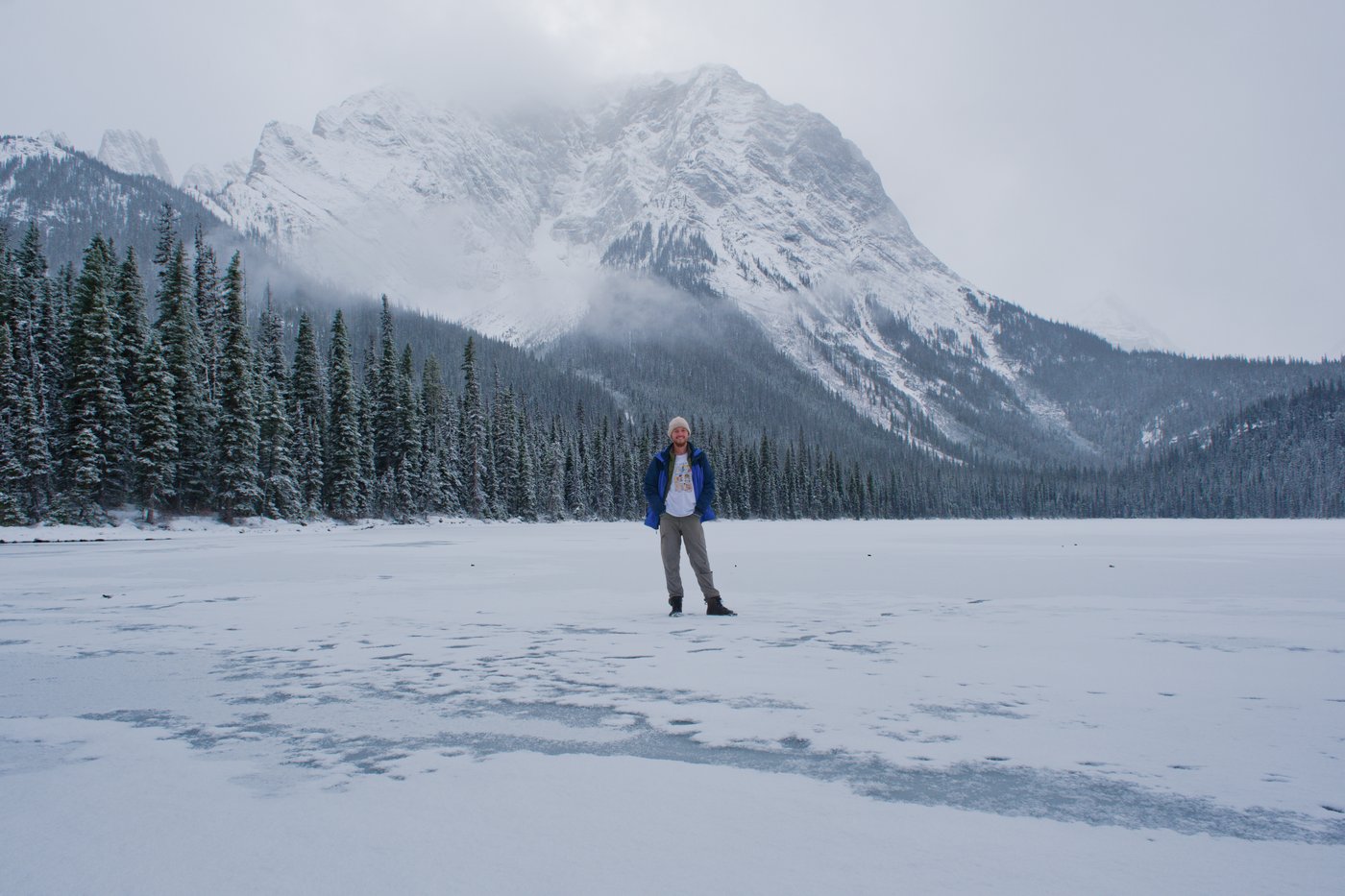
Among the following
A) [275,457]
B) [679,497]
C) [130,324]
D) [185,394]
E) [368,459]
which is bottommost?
[679,497]

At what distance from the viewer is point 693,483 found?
8977mm

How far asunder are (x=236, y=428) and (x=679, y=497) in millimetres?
38321

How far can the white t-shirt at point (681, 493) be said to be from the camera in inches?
351

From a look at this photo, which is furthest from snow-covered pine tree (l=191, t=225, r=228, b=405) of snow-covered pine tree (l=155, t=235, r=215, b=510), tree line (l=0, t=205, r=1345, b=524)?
snow-covered pine tree (l=155, t=235, r=215, b=510)

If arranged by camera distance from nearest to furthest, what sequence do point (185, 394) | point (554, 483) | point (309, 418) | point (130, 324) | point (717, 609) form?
1. point (717, 609)
2. point (130, 324)
3. point (185, 394)
4. point (309, 418)
5. point (554, 483)

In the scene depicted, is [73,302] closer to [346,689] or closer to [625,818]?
[346,689]

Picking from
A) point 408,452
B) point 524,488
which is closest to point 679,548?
point 408,452

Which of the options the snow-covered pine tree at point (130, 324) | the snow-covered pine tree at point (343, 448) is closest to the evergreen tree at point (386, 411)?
the snow-covered pine tree at point (343, 448)

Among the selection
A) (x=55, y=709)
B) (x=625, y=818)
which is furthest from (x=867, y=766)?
(x=55, y=709)

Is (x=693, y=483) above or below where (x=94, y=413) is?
below

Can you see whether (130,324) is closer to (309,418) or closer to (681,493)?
(309,418)

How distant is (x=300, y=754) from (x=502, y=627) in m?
4.01

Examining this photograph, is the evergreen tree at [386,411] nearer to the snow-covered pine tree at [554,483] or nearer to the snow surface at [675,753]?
the snow-covered pine tree at [554,483]

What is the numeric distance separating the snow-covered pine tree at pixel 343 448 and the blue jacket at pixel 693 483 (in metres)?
A: 45.0
